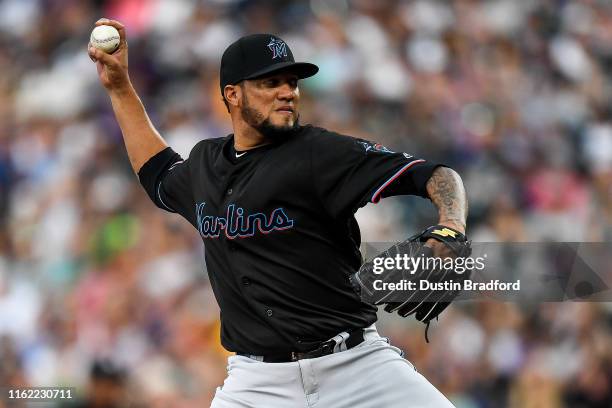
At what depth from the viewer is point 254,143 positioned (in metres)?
3.70

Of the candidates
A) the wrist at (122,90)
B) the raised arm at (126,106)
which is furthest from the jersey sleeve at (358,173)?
the wrist at (122,90)

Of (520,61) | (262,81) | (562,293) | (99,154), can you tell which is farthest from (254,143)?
(520,61)

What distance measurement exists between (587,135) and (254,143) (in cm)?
543

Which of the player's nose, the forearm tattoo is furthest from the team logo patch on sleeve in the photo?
the player's nose

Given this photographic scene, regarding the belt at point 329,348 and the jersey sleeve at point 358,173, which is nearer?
the jersey sleeve at point 358,173

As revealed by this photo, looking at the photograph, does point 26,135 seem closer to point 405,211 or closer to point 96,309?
point 96,309

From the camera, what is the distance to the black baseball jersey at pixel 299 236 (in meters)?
3.38

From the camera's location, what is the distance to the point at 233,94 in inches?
147

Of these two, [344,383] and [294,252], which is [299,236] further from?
[344,383]

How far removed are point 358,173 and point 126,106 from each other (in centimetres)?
135

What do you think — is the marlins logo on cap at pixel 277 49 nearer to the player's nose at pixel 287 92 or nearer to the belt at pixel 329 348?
the player's nose at pixel 287 92

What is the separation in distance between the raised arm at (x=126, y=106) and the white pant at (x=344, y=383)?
3.84 ft

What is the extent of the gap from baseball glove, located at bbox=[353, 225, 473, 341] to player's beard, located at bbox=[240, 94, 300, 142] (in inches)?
27.2

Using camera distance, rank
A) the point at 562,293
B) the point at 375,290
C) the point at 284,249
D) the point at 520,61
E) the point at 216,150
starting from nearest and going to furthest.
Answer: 1. the point at 375,290
2. the point at 284,249
3. the point at 216,150
4. the point at 562,293
5. the point at 520,61
